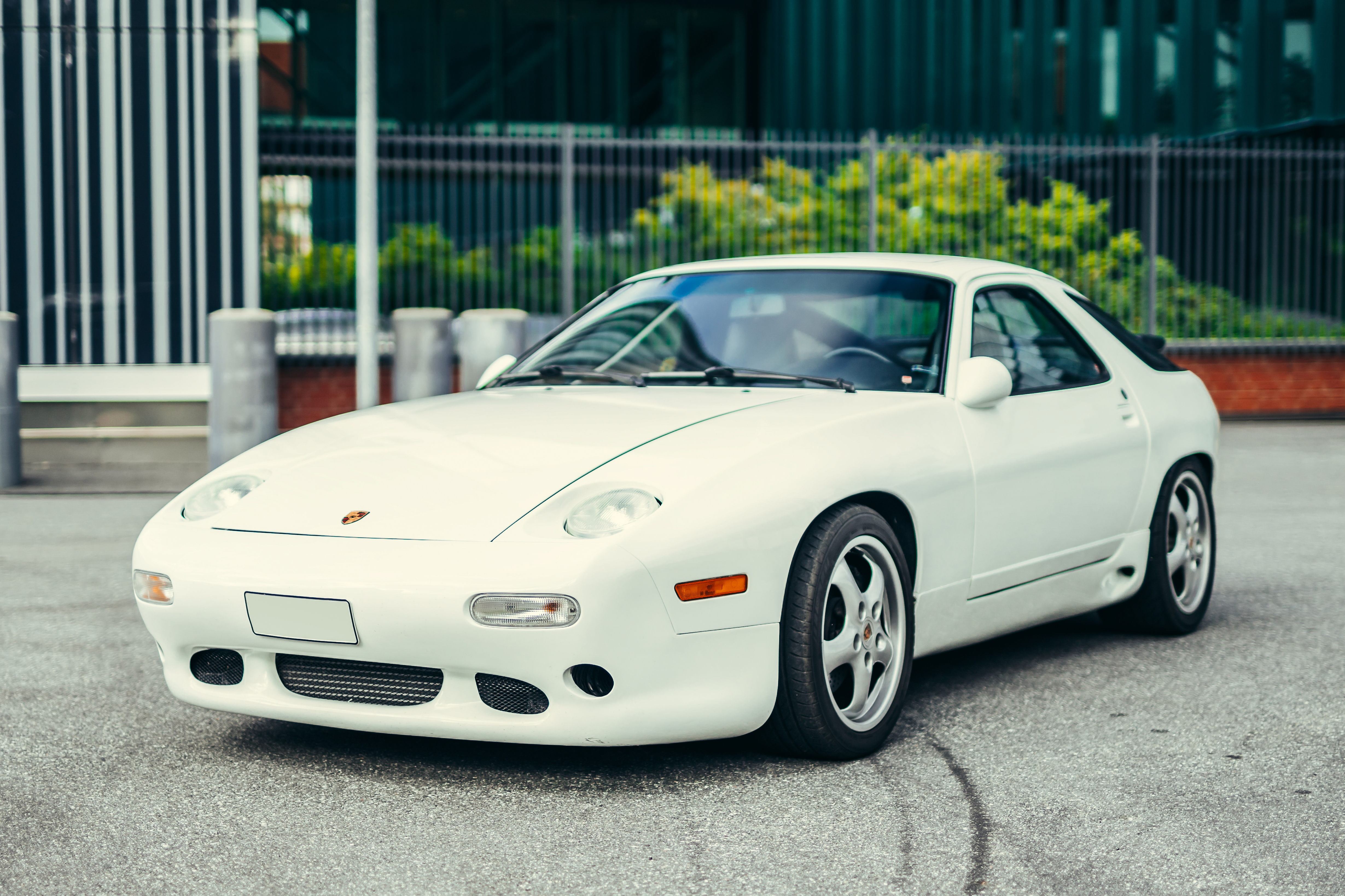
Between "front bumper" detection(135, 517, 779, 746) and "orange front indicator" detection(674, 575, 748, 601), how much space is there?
0.07 meters

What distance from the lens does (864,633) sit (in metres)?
4.00

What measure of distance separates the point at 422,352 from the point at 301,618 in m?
8.21

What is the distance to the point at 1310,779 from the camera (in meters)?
3.78

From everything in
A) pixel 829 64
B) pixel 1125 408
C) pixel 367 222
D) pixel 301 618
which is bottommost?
pixel 301 618

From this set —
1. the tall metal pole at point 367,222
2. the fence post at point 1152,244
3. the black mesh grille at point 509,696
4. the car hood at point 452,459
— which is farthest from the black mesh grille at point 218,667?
the fence post at point 1152,244

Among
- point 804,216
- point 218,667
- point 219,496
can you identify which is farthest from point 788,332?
point 804,216

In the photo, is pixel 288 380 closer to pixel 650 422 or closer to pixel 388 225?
pixel 388 225

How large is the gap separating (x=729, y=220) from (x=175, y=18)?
5492 millimetres

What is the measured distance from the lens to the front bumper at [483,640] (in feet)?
11.3

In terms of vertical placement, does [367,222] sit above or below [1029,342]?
above

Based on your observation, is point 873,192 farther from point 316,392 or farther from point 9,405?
point 9,405

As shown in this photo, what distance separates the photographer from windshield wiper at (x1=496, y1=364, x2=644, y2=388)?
474cm

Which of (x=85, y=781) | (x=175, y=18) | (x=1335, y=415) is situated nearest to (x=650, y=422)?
(x=85, y=781)

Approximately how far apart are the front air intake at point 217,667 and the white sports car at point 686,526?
11mm
